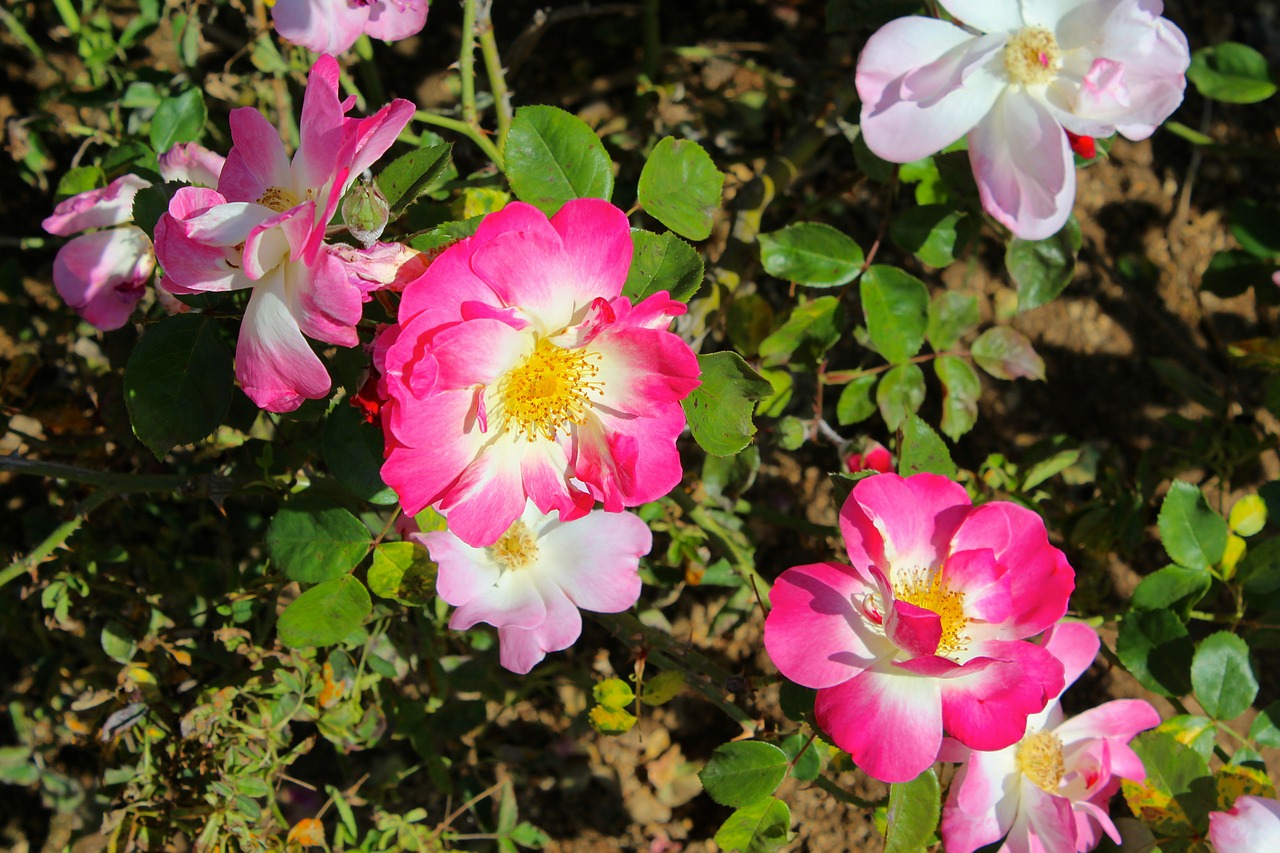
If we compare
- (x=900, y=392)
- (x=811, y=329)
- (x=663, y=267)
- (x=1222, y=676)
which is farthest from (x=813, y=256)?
(x=1222, y=676)

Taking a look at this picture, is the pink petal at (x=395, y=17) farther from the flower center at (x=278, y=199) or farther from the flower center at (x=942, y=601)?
the flower center at (x=942, y=601)

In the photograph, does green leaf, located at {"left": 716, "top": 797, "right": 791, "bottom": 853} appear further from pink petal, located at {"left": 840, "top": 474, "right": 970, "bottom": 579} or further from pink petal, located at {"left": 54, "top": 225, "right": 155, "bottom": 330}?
pink petal, located at {"left": 54, "top": 225, "right": 155, "bottom": 330}

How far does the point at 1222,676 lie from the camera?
4.58 ft

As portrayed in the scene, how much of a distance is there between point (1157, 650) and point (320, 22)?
1.53 metres

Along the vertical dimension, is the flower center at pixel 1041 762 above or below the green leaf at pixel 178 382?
→ below

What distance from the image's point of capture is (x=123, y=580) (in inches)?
69.1

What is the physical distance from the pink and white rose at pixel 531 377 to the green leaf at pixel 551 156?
0.63 ft

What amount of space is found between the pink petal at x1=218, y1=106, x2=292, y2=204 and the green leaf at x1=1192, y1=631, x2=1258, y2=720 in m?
1.39

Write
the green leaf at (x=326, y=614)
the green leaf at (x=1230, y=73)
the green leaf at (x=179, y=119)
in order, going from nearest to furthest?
the green leaf at (x=326, y=614)
the green leaf at (x=179, y=119)
the green leaf at (x=1230, y=73)

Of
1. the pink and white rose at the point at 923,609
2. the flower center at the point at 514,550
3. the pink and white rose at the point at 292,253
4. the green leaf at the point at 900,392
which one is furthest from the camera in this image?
the green leaf at the point at 900,392

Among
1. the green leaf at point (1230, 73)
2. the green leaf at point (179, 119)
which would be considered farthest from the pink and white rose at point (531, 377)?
the green leaf at point (1230, 73)

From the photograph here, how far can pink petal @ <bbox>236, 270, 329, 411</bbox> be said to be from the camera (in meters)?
0.90

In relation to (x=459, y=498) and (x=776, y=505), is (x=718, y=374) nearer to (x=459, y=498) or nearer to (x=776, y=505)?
(x=459, y=498)

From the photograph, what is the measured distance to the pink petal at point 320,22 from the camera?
1.29m
